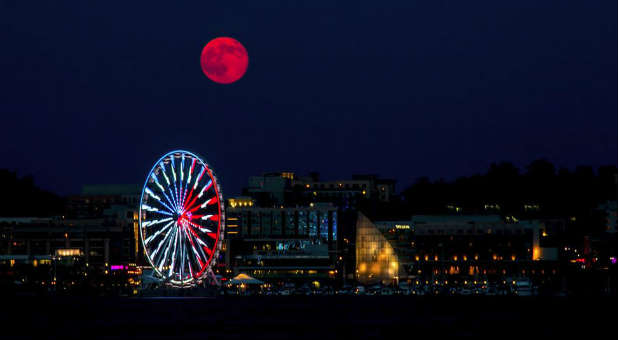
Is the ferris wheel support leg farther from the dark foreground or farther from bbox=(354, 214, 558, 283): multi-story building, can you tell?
bbox=(354, 214, 558, 283): multi-story building

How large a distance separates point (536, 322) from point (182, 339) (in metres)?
34.8

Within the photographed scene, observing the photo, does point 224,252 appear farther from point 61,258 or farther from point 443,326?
point 443,326

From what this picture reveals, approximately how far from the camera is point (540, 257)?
18762 centimetres

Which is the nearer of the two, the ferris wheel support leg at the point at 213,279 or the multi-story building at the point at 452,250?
the ferris wheel support leg at the point at 213,279

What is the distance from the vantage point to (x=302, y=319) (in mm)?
121938

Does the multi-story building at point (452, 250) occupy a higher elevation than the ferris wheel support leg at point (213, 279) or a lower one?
higher

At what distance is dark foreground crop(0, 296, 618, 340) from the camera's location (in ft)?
341

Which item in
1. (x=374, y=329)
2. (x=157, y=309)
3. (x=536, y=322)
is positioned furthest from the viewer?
(x=157, y=309)

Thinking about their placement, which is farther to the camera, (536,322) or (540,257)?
(540,257)

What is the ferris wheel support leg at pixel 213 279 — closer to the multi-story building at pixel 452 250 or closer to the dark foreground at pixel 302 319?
the dark foreground at pixel 302 319

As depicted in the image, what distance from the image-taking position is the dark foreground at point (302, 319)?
103875 mm

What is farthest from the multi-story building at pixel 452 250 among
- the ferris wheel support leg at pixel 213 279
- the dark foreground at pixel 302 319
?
the ferris wheel support leg at pixel 213 279

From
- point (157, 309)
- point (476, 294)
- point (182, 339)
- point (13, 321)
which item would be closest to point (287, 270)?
point (476, 294)

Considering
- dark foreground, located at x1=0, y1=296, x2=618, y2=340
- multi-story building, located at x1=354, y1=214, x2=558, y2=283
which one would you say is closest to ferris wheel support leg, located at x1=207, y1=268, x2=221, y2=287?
dark foreground, located at x1=0, y1=296, x2=618, y2=340
